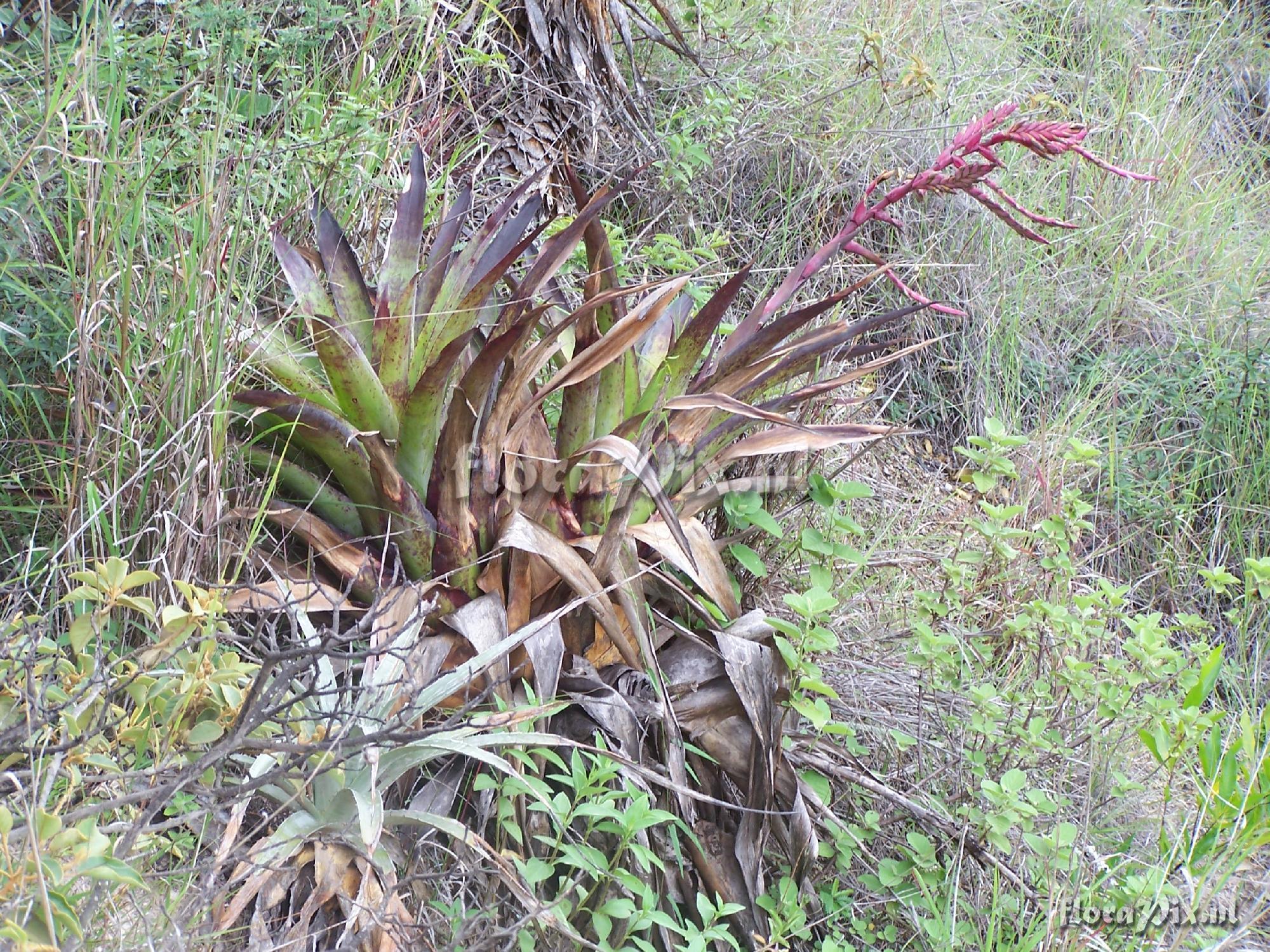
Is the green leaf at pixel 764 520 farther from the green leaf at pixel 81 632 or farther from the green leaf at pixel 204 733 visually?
the green leaf at pixel 81 632

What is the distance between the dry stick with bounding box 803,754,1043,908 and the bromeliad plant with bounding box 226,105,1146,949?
10 centimetres

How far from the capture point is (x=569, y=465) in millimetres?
1972

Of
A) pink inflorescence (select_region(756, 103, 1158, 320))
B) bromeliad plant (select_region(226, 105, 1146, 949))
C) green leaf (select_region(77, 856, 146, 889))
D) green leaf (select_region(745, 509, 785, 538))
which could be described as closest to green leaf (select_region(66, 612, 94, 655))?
green leaf (select_region(77, 856, 146, 889))

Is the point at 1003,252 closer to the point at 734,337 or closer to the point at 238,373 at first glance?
the point at 734,337

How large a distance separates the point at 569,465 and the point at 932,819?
0.97m

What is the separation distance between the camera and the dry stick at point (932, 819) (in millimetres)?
1910

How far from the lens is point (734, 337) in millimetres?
2135

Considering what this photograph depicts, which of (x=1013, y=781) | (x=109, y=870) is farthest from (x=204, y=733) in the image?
(x=1013, y=781)

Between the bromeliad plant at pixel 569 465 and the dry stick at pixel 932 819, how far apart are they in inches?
3.9

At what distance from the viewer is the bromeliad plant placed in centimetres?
182

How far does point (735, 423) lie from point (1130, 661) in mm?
1431

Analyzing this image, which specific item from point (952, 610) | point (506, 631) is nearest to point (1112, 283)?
point (952, 610)

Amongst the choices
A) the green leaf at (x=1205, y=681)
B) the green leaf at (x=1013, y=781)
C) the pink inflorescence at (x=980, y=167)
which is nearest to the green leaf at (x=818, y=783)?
the green leaf at (x=1013, y=781)

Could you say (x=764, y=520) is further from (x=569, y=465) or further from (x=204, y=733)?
(x=204, y=733)
